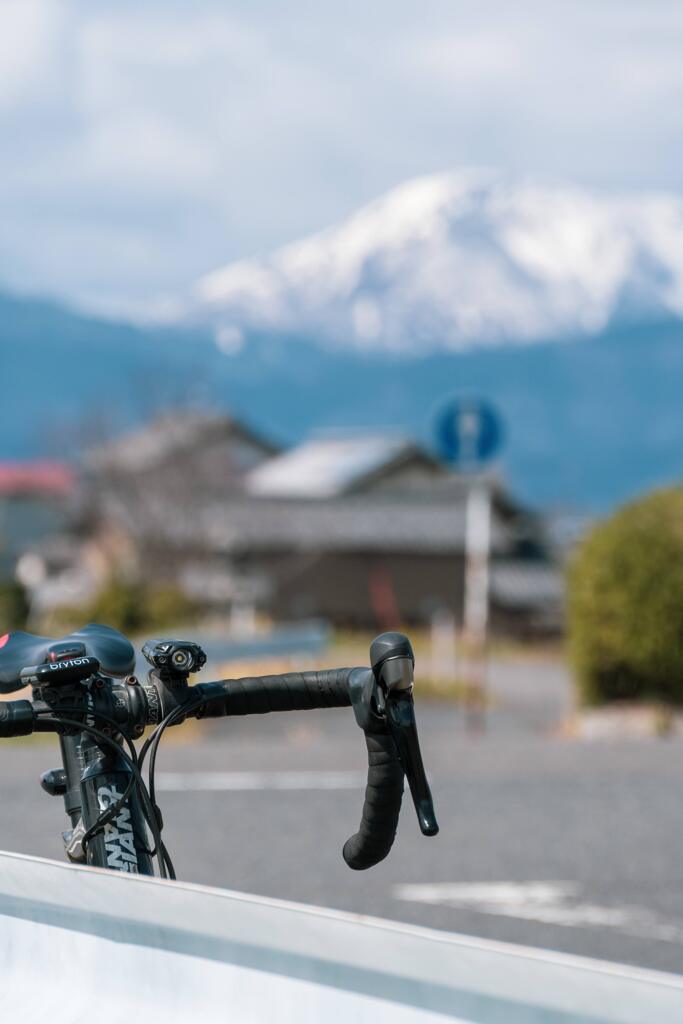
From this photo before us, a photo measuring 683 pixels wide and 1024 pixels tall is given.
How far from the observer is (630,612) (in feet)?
47.7

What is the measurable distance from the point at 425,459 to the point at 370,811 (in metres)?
55.2

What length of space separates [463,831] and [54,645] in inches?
296

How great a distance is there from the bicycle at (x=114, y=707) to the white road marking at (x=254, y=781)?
8.68 meters

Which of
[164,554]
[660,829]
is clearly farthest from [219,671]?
[164,554]

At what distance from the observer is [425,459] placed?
5662 cm

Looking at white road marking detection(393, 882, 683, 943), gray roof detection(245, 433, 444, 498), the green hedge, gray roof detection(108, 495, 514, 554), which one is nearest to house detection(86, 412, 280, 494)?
gray roof detection(108, 495, 514, 554)

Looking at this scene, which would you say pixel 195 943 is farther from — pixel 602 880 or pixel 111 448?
pixel 111 448

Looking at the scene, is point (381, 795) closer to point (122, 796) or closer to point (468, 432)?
point (122, 796)

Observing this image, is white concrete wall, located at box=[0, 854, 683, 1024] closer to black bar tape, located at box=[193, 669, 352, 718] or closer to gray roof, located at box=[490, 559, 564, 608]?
black bar tape, located at box=[193, 669, 352, 718]

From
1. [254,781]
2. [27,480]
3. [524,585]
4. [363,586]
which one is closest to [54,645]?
[254,781]

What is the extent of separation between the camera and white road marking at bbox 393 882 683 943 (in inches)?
268

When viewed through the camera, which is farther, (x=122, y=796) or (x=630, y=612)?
(x=630, y=612)

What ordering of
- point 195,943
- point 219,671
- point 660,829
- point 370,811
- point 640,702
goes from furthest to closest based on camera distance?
point 219,671 → point 640,702 → point 660,829 → point 370,811 → point 195,943

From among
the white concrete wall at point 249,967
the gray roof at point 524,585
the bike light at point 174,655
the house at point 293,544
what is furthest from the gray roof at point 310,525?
Answer: the white concrete wall at point 249,967
